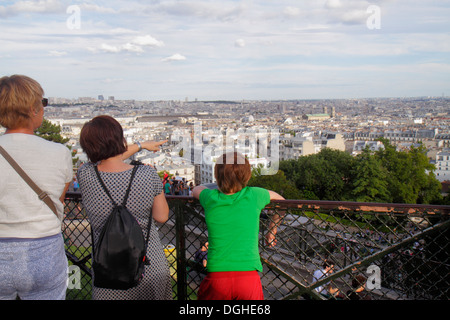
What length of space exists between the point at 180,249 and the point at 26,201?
1076 millimetres

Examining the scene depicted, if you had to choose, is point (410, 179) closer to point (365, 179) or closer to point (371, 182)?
point (371, 182)

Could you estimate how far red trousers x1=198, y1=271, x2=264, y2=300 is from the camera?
71.8 inches

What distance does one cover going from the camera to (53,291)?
1727mm

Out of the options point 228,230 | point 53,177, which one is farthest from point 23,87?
point 228,230

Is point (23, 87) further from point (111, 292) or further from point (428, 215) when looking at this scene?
point (428, 215)

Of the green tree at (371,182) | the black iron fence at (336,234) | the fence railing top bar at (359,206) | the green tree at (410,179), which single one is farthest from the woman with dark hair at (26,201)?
the green tree at (410,179)

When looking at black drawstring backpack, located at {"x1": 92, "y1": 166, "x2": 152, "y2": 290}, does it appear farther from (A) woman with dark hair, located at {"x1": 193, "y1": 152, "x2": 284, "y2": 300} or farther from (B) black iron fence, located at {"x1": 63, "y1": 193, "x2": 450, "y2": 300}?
(B) black iron fence, located at {"x1": 63, "y1": 193, "x2": 450, "y2": 300}

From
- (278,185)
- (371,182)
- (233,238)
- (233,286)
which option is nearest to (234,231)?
(233,238)

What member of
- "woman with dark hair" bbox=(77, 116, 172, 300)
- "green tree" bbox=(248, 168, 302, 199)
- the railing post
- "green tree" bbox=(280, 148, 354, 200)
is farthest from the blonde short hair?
"green tree" bbox=(280, 148, 354, 200)

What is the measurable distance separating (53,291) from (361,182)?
2379 centimetres

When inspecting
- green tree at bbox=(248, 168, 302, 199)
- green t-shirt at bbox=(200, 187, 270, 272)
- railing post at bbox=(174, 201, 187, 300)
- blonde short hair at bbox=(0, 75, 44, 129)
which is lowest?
green tree at bbox=(248, 168, 302, 199)

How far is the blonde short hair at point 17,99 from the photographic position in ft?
5.39

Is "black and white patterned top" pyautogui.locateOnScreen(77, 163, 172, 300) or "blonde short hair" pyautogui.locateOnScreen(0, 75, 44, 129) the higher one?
"blonde short hair" pyautogui.locateOnScreen(0, 75, 44, 129)

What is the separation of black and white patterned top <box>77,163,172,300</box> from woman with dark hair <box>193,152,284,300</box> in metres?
0.23
